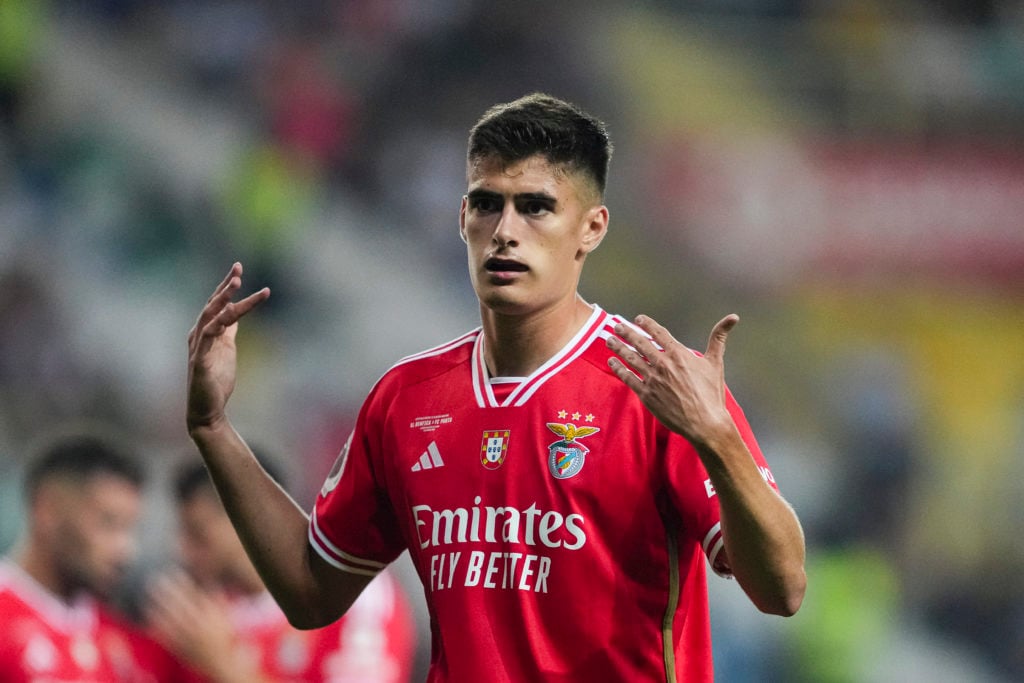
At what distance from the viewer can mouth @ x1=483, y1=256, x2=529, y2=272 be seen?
9.32ft

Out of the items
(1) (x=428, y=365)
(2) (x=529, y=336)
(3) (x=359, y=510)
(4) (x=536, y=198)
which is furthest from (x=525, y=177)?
(3) (x=359, y=510)

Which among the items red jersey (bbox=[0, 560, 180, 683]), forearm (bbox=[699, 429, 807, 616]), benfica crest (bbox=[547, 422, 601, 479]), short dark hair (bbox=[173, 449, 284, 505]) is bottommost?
red jersey (bbox=[0, 560, 180, 683])

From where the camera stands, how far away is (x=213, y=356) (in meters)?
2.92

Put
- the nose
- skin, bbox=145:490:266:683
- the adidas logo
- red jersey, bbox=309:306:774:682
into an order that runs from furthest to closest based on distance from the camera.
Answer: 1. skin, bbox=145:490:266:683
2. the adidas logo
3. the nose
4. red jersey, bbox=309:306:774:682

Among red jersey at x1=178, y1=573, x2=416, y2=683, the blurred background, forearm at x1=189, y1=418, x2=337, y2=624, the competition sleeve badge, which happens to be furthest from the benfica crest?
the blurred background

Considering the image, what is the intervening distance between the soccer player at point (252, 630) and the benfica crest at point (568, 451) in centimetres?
236

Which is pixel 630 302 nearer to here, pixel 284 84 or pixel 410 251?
pixel 410 251

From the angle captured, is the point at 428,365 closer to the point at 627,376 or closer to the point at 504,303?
the point at 504,303

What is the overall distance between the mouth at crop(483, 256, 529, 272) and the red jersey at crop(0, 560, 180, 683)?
3132 mm

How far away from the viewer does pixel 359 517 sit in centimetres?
310

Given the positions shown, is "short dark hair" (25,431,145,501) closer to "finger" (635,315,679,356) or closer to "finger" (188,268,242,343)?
"finger" (188,268,242,343)

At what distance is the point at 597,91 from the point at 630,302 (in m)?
1.69

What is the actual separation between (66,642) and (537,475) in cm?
326

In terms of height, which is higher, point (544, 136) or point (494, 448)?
point (544, 136)
